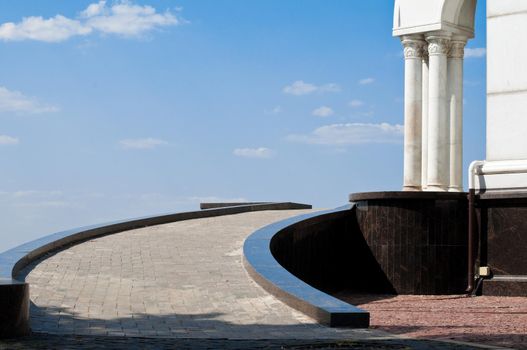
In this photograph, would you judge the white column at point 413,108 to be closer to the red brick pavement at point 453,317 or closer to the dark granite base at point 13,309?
the red brick pavement at point 453,317

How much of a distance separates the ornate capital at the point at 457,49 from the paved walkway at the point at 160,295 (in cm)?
830

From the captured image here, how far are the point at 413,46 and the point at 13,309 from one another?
1604cm

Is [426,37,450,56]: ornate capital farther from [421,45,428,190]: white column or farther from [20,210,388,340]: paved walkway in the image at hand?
[20,210,388,340]: paved walkway

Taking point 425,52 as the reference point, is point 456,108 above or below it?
below

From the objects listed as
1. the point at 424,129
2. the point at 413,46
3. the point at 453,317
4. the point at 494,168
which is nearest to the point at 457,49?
the point at 413,46

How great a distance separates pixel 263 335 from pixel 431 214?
33.3 feet

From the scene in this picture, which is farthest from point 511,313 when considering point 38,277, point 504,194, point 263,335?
point 38,277

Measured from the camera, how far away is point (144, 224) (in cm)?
2128

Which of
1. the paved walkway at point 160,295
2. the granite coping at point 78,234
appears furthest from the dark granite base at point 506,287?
the granite coping at point 78,234

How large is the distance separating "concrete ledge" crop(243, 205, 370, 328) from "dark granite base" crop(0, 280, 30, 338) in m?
3.48

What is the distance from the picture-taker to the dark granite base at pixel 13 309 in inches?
376

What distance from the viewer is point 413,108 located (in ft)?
78.1

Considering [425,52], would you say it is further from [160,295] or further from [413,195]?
[160,295]

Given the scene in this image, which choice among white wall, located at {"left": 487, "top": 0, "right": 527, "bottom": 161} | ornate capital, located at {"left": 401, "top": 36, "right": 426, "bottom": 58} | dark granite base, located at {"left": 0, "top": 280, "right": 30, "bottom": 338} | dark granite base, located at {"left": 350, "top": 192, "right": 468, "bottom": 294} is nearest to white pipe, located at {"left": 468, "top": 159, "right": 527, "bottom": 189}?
white wall, located at {"left": 487, "top": 0, "right": 527, "bottom": 161}
